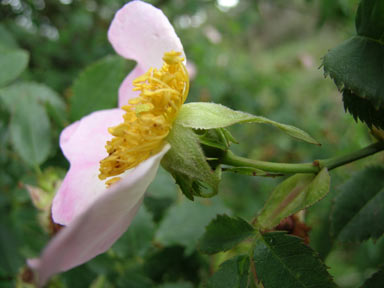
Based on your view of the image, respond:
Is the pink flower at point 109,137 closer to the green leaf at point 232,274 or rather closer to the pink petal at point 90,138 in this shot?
the pink petal at point 90,138

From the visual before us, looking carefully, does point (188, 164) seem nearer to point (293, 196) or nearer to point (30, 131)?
point (293, 196)

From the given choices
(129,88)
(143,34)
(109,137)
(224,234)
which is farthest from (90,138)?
(224,234)

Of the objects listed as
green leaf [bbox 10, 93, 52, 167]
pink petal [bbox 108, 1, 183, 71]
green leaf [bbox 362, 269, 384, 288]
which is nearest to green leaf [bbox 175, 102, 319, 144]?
pink petal [bbox 108, 1, 183, 71]

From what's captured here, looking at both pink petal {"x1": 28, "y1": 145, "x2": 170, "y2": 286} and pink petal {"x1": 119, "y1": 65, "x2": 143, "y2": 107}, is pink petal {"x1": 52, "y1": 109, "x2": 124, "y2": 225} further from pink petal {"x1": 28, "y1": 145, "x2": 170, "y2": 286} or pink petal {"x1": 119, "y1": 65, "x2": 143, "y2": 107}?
pink petal {"x1": 28, "y1": 145, "x2": 170, "y2": 286}

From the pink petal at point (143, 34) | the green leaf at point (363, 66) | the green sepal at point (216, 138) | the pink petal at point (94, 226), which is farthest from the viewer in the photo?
the pink petal at point (143, 34)

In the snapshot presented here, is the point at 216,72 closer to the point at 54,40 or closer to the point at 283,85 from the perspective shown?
the point at 283,85

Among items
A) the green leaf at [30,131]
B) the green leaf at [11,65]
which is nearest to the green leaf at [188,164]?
the green leaf at [30,131]
